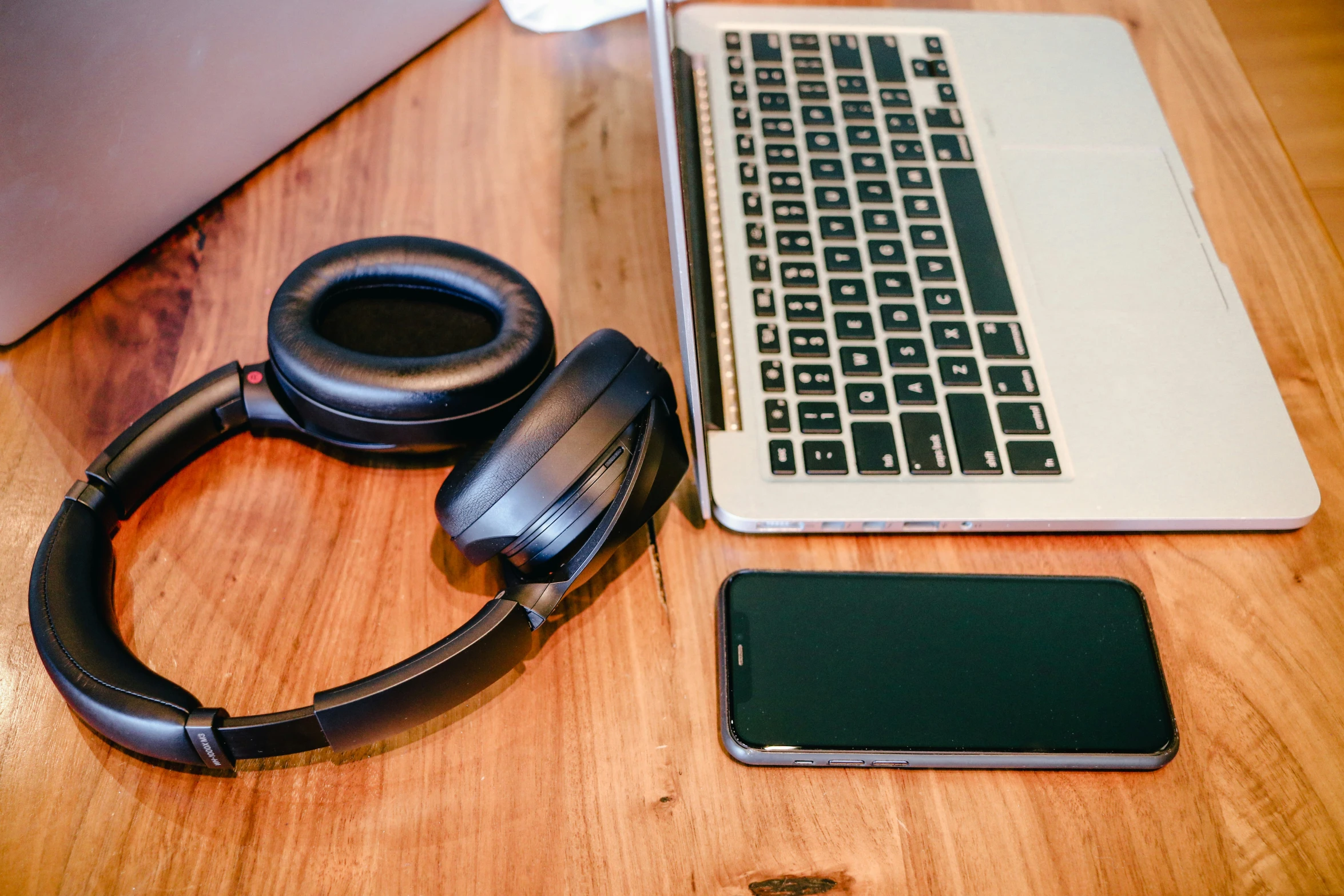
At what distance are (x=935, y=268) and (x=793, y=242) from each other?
0.32ft

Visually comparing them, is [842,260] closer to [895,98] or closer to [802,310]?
[802,310]

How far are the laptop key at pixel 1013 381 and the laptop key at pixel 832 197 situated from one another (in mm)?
167

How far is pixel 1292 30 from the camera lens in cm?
93

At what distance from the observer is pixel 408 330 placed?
54cm

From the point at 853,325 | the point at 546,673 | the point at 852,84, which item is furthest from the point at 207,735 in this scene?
the point at 852,84

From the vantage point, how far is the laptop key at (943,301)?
0.59m

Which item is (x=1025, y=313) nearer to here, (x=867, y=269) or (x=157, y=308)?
(x=867, y=269)

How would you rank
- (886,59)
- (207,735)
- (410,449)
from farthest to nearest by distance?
(886,59), (410,449), (207,735)

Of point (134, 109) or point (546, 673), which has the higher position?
point (134, 109)

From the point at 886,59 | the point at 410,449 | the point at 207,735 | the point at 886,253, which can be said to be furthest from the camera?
the point at 886,59

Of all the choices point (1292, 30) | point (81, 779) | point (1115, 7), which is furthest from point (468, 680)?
point (1292, 30)

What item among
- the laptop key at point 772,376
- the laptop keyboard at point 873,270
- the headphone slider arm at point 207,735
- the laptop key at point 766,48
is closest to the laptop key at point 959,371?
the laptop keyboard at point 873,270

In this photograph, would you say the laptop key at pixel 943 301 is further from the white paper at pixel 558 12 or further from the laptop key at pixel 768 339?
the white paper at pixel 558 12

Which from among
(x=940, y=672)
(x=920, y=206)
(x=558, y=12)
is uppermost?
(x=558, y=12)
